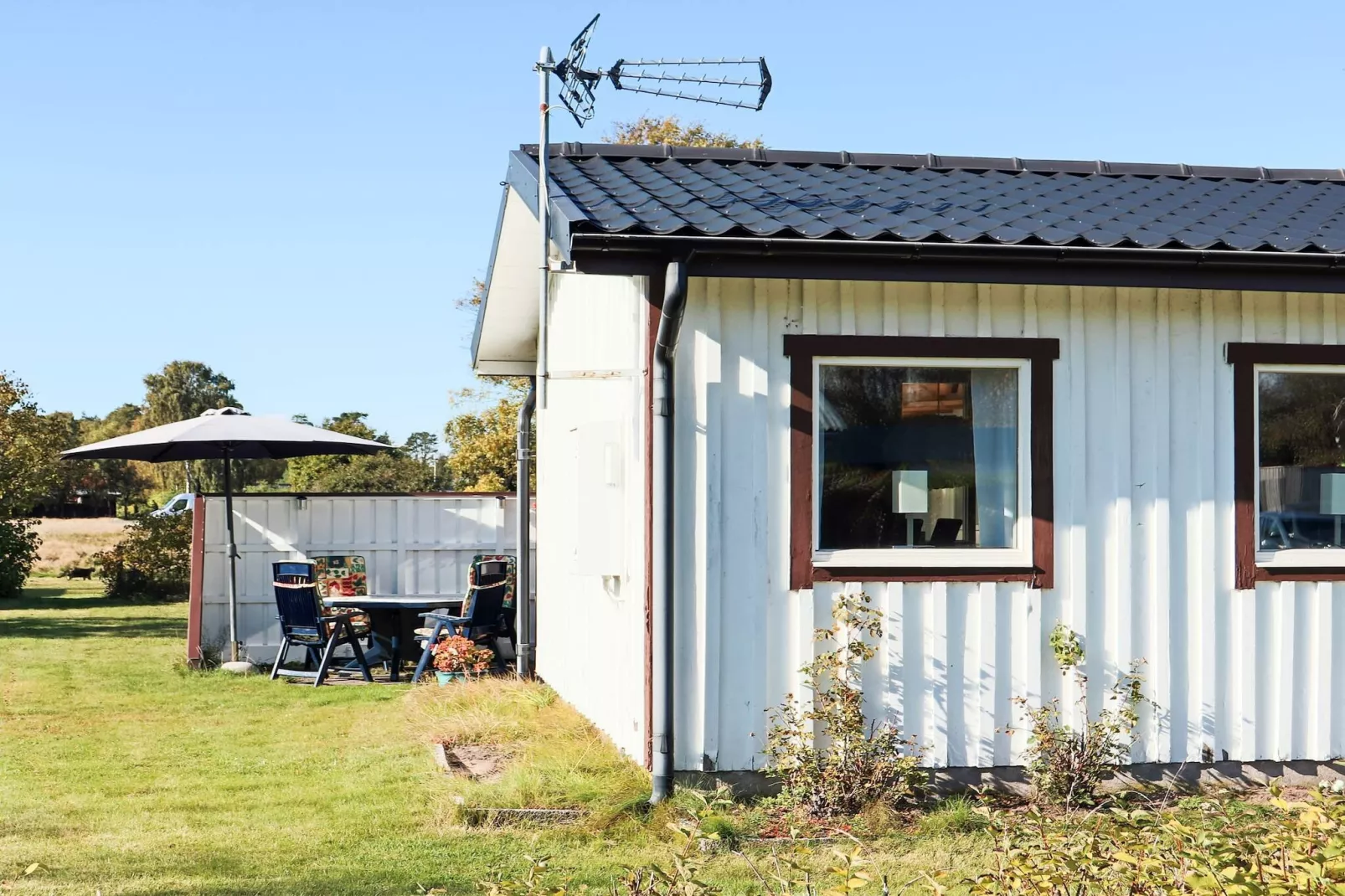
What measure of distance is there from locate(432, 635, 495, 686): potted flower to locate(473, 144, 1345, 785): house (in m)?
3.99

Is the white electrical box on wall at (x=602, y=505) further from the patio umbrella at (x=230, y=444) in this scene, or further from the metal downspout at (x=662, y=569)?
the patio umbrella at (x=230, y=444)

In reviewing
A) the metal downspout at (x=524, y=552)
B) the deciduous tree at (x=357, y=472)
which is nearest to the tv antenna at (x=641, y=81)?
the metal downspout at (x=524, y=552)

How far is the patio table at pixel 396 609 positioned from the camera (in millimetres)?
12539

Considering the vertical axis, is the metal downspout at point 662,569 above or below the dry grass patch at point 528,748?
above

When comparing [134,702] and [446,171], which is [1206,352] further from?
[446,171]

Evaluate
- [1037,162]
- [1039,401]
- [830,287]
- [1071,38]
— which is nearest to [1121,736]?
[1039,401]

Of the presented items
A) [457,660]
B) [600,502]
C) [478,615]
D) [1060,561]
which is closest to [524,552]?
[478,615]

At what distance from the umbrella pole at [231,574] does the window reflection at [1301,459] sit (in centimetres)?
900

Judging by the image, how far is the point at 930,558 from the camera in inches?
275

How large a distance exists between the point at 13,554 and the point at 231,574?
10171 mm

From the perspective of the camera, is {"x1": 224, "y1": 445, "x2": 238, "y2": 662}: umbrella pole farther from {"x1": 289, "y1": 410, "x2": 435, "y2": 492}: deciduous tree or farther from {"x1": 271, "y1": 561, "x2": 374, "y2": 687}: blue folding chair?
{"x1": 289, "y1": 410, "x2": 435, "y2": 492}: deciduous tree

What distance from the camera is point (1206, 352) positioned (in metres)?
7.25

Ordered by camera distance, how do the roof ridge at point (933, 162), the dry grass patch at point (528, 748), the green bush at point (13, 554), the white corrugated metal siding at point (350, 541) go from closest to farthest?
1. the dry grass patch at point (528, 748)
2. the roof ridge at point (933, 162)
3. the white corrugated metal siding at point (350, 541)
4. the green bush at point (13, 554)

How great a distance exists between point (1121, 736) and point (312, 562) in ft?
27.2
